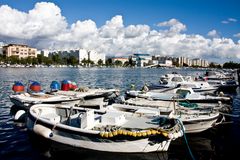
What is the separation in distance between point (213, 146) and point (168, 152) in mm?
3644

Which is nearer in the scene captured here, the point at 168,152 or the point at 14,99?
the point at 168,152

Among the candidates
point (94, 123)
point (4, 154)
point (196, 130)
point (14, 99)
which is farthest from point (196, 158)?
point (14, 99)

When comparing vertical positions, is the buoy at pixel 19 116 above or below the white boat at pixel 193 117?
below

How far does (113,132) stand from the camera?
44.2 feet

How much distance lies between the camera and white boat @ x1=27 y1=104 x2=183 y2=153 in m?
13.6

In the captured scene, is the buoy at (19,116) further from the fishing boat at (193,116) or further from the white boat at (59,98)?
the fishing boat at (193,116)

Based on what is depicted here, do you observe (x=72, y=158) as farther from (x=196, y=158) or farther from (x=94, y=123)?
(x=196, y=158)

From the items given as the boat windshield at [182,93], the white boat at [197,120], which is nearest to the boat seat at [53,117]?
the white boat at [197,120]

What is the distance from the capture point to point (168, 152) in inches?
601

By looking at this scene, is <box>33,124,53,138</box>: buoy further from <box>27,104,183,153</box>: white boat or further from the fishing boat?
the fishing boat

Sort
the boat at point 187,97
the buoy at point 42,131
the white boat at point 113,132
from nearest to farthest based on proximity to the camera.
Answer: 1. the white boat at point 113,132
2. the buoy at point 42,131
3. the boat at point 187,97

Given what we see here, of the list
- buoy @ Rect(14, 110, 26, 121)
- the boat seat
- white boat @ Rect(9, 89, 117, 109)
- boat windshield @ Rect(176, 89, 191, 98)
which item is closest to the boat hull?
the boat seat

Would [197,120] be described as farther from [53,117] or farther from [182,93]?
[182,93]

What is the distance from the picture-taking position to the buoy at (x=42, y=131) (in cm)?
1541
